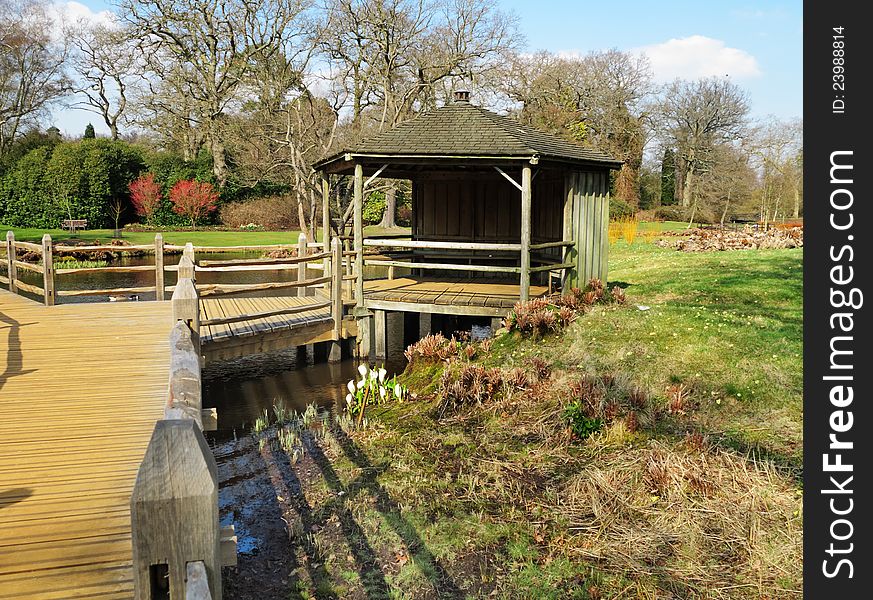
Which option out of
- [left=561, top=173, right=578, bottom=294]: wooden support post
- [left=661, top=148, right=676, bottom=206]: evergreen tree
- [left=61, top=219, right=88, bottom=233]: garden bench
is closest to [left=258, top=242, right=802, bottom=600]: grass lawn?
[left=561, top=173, right=578, bottom=294]: wooden support post

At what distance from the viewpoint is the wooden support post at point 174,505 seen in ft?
5.64

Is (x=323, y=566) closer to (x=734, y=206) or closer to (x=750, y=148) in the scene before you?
(x=734, y=206)

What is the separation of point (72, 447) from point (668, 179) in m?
50.9

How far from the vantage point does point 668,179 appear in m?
50.9

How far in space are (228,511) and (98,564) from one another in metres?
2.99

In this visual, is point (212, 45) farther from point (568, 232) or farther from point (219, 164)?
point (568, 232)

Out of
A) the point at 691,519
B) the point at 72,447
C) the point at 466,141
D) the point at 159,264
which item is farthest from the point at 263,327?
the point at 691,519

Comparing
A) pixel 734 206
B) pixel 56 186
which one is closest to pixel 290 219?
pixel 56 186

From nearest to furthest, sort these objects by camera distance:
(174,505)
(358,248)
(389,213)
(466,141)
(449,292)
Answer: (174,505), (466,141), (358,248), (449,292), (389,213)

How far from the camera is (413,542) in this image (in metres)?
5.47

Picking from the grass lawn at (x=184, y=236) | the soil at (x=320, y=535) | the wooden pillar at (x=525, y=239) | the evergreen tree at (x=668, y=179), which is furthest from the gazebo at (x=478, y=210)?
the evergreen tree at (x=668, y=179)

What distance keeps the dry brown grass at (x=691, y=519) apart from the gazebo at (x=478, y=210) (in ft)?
19.6

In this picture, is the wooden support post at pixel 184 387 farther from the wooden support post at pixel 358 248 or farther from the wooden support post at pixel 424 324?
the wooden support post at pixel 424 324
